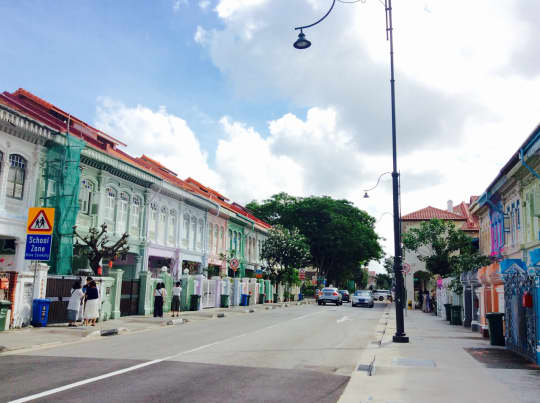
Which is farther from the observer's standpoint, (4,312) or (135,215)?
(135,215)

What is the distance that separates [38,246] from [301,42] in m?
10.0

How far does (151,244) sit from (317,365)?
2026cm

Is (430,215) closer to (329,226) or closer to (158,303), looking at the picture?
(329,226)

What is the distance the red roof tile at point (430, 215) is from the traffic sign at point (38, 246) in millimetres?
47100

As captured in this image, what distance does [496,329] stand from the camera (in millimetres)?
15320

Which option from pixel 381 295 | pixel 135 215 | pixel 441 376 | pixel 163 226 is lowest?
pixel 441 376

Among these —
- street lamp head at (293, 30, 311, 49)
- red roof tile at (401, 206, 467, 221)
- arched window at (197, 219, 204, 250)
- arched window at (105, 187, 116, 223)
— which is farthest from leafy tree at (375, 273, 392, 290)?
street lamp head at (293, 30, 311, 49)

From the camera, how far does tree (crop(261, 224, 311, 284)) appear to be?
4791cm

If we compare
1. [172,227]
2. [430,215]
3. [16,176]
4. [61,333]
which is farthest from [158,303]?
[430,215]

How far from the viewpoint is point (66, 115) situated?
26891mm

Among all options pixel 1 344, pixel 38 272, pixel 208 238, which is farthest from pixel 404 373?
pixel 208 238

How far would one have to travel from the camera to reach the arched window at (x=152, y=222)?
3012 cm

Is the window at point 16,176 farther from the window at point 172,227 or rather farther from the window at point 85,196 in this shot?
the window at point 172,227

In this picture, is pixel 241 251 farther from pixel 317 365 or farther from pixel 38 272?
pixel 317 365
